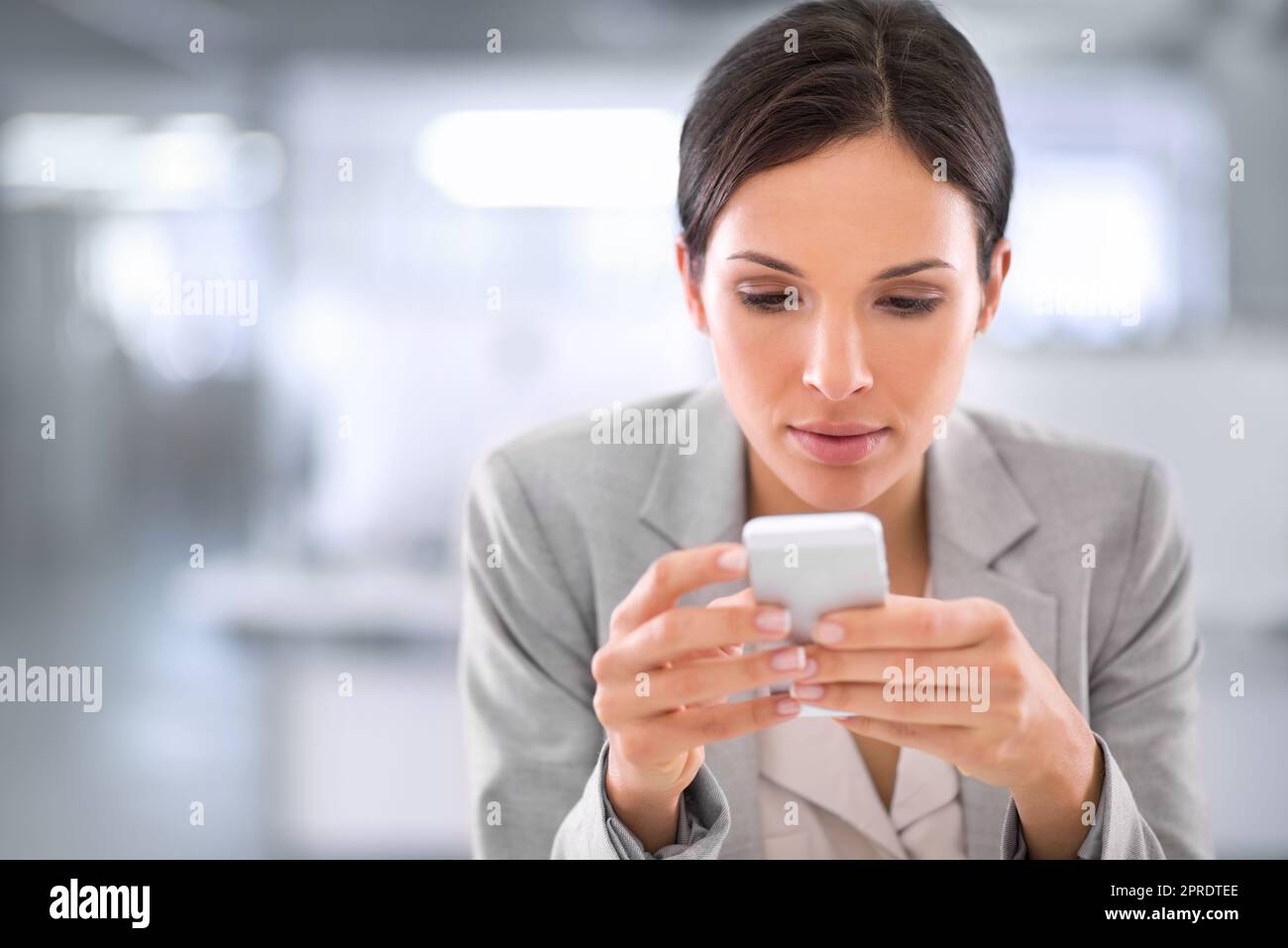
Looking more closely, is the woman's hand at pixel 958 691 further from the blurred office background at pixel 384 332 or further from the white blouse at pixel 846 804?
the blurred office background at pixel 384 332

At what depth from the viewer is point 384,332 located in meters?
1.68

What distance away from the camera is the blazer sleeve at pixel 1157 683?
110cm

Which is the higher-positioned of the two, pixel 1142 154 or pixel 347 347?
pixel 1142 154

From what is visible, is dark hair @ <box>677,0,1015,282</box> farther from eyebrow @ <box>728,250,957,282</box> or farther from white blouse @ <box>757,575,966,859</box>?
white blouse @ <box>757,575,966,859</box>

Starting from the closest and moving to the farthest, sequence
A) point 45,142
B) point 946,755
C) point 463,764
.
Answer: point 946,755 < point 45,142 < point 463,764

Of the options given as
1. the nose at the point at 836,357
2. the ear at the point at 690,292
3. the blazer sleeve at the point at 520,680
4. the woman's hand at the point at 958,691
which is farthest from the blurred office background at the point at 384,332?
the woman's hand at the point at 958,691

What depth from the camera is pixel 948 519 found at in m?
→ 1.16

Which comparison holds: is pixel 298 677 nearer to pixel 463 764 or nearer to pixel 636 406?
pixel 463 764

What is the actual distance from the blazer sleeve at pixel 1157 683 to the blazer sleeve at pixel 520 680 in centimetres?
58

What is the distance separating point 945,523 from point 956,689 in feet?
1.17

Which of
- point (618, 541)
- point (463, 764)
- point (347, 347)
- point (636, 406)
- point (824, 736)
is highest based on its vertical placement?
point (347, 347)

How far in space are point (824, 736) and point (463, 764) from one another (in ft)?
3.00

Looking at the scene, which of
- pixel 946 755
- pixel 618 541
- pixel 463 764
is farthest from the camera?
pixel 463 764
